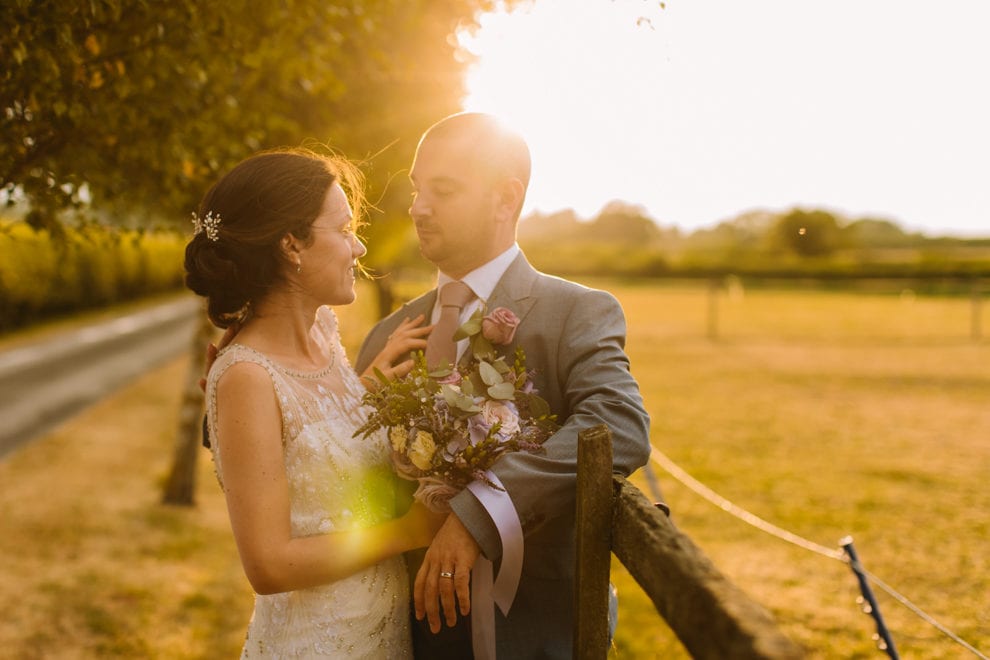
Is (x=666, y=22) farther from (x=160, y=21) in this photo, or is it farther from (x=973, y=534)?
(x=973, y=534)

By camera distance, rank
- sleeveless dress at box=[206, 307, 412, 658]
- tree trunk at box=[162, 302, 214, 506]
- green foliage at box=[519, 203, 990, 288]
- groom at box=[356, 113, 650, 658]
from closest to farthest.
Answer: groom at box=[356, 113, 650, 658] < sleeveless dress at box=[206, 307, 412, 658] < tree trunk at box=[162, 302, 214, 506] < green foliage at box=[519, 203, 990, 288]

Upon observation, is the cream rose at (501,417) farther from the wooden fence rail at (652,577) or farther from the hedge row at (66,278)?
the hedge row at (66,278)

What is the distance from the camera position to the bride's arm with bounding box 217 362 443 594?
2.12m

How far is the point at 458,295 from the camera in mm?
2787

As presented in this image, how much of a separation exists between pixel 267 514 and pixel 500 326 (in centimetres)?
82

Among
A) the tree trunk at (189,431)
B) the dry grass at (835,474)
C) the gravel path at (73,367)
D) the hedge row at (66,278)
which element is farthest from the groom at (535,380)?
the hedge row at (66,278)

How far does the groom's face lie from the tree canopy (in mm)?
317

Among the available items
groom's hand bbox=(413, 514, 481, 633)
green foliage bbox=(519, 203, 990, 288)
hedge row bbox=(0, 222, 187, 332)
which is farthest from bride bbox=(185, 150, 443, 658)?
green foliage bbox=(519, 203, 990, 288)

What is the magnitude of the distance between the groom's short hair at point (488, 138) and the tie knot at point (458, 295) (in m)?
0.39

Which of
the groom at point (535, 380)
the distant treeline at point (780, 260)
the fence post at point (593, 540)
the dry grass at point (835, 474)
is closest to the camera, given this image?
the fence post at point (593, 540)

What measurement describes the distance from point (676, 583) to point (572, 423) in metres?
0.70

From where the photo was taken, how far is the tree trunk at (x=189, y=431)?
8289 mm

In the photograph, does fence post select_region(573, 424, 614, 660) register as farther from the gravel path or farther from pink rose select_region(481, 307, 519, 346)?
the gravel path

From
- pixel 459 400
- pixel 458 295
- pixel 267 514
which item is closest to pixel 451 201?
pixel 458 295
